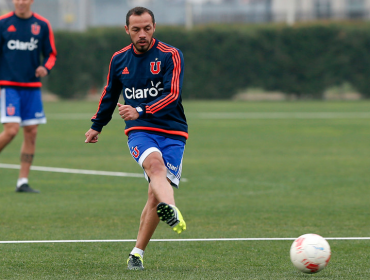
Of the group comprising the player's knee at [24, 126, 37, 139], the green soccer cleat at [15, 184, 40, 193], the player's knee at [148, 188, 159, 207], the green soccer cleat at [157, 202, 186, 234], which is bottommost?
the green soccer cleat at [15, 184, 40, 193]

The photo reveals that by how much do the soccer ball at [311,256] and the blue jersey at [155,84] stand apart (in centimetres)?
126

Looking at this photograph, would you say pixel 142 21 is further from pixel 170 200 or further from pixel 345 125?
pixel 345 125

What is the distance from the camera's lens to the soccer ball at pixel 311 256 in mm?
5055

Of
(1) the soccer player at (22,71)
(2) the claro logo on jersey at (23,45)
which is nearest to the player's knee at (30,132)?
(1) the soccer player at (22,71)

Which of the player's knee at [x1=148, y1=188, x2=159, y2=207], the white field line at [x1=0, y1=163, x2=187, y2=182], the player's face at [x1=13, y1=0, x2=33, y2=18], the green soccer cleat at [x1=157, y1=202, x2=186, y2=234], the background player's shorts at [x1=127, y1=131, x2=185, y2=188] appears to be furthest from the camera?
the white field line at [x1=0, y1=163, x2=187, y2=182]

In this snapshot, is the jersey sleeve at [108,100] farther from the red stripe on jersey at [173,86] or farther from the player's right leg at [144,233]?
the player's right leg at [144,233]

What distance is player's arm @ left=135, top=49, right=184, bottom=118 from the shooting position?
5328mm

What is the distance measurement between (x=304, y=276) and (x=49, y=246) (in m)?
2.35

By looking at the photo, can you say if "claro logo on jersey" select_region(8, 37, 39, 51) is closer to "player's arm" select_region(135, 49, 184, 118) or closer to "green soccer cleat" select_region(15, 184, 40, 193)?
"green soccer cleat" select_region(15, 184, 40, 193)

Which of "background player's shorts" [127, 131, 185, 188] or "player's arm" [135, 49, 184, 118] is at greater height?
"player's arm" [135, 49, 184, 118]

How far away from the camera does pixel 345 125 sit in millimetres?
20875

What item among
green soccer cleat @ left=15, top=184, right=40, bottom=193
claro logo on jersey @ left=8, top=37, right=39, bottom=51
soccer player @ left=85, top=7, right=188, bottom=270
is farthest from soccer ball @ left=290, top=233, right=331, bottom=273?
claro logo on jersey @ left=8, top=37, right=39, bottom=51

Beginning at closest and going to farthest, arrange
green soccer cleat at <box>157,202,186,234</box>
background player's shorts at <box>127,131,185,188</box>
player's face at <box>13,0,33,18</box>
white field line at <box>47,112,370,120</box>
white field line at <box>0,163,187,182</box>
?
green soccer cleat at <box>157,202,186,234</box>, background player's shorts at <box>127,131,185,188</box>, player's face at <box>13,0,33,18</box>, white field line at <box>0,163,187,182</box>, white field line at <box>47,112,370,120</box>

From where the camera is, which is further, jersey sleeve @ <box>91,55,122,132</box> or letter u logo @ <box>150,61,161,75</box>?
jersey sleeve @ <box>91,55,122,132</box>
